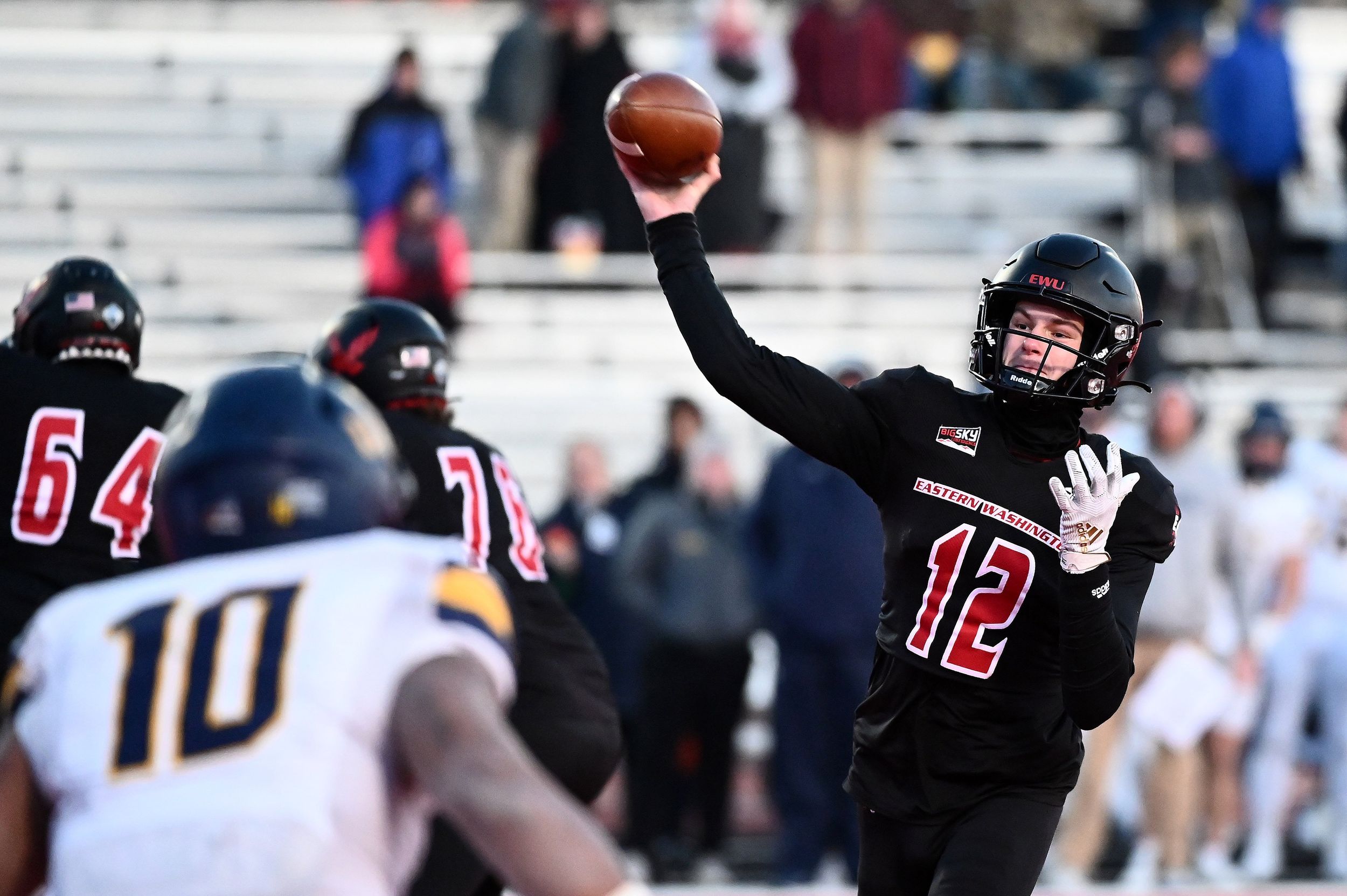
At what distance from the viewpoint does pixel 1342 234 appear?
12.8 metres

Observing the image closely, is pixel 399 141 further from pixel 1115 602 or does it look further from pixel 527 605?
pixel 1115 602

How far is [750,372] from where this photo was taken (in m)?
3.86

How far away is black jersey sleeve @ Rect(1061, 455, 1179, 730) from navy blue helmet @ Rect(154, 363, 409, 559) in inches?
63.5

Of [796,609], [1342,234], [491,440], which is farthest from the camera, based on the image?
[1342,234]

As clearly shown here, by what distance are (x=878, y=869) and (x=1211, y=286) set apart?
26.6 ft

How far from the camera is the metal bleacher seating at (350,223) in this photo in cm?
1137

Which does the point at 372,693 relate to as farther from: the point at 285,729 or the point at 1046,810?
the point at 1046,810

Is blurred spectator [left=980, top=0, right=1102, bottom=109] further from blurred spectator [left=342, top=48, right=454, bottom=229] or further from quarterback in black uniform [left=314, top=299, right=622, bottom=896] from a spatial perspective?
quarterback in black uniform [left=314, top=299, right=622, bottom=896]

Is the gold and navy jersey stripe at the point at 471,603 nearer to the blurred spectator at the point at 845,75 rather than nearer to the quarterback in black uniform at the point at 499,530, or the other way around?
the quarterback in black uniform at the point at 499,530

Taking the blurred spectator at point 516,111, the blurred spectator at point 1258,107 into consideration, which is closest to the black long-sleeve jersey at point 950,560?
the blurred spectator at point 516,111

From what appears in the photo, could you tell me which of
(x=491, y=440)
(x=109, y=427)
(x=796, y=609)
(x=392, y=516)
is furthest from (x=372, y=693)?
(x=491, y=440)

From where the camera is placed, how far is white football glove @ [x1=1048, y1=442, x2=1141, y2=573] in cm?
364

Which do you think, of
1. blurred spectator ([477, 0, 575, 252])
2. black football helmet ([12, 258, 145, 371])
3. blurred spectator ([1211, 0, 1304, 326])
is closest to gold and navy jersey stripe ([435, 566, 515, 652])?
black football helmet ([12, 258, 145, 371])

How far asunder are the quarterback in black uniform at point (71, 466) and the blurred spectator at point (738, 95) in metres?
6.19
